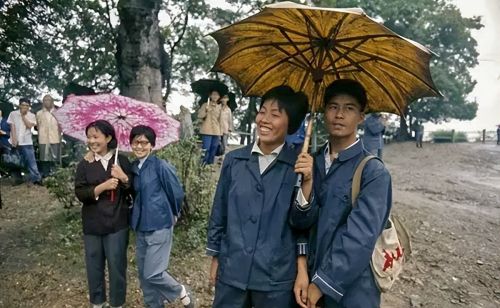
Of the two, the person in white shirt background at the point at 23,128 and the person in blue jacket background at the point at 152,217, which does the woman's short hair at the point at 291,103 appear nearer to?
the person in blue jacket background at the point at 152,217

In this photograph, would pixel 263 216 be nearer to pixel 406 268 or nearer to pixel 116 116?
pixel 116 116

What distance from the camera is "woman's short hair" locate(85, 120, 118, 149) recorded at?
350cm

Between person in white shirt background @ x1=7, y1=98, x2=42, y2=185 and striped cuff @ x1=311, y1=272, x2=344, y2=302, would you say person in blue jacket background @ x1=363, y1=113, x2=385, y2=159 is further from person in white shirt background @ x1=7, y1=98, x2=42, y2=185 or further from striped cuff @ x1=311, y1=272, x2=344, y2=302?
person in white shirt background @ x1=7, y1=98, x2=42, y2=185

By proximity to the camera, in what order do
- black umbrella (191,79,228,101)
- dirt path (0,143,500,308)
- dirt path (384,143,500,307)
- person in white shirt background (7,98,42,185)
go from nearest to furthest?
1. dirt path (0,143,500,308)
2. dirt path (384,143,500,307)
3. person in white shirt background (7,98,42,185)
4. black umbrella (191,79,228,101)

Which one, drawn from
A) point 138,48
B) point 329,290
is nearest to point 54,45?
point 138,48

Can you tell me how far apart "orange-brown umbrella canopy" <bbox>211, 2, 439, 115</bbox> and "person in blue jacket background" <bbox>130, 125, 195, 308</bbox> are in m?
1.18

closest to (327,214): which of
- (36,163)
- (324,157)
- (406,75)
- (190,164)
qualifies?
(324,157)

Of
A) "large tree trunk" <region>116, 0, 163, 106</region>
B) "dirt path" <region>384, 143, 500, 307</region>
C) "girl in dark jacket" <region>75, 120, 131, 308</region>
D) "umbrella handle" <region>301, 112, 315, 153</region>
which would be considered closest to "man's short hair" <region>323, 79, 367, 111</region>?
"umbrella handle" <region>301, 112, 315, 153</region>

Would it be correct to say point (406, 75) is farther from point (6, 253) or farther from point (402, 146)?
point (402, 146)

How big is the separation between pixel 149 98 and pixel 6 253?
119 inches

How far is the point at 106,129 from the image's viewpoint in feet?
11.6

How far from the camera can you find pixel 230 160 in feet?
8.52

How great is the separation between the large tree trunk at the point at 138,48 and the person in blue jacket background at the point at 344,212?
4461mm

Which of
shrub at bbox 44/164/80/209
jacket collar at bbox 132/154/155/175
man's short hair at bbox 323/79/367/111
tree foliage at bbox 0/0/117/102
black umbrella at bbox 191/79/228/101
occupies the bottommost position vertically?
shrub at bbox 44/164/80/209
